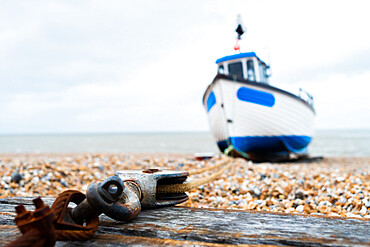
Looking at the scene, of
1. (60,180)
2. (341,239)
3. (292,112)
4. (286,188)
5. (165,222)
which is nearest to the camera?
(341,239)

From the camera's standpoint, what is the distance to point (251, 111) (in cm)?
835

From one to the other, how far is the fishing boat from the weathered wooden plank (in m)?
7.16

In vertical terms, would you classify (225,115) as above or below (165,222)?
above

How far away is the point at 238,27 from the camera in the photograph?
882 centimetres

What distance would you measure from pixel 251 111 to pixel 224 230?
7.65 metres

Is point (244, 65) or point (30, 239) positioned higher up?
point (244, 65)

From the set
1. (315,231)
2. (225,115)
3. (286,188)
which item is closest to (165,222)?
(315,231)

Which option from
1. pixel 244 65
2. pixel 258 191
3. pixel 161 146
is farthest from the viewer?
pixel 161 146

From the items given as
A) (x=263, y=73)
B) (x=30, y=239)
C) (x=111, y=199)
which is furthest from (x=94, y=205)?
(x=263, y=73)

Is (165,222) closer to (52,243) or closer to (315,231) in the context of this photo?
(52,243)

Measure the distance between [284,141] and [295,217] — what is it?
28.6 feet

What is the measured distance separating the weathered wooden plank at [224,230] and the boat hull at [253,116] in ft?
23.6

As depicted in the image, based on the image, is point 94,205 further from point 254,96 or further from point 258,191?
point 254,96

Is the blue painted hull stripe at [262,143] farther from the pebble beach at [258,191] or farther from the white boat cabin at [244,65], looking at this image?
the pebble beach at [258,191]
